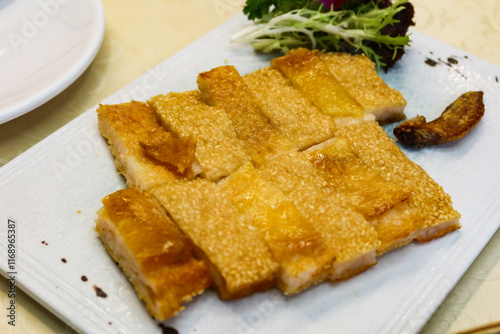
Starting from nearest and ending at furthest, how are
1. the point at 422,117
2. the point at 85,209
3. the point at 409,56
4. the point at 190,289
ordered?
the point at 190,289 < the point at 85,209 < the point at 422,117 < the point at 409,56

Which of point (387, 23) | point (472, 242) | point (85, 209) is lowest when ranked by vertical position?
point (85, 209)

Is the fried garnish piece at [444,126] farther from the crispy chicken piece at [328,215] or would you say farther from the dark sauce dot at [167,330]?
the dark sauce dot at [167,330]

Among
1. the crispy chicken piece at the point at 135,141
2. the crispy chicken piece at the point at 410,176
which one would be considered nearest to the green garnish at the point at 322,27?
the crispy chicken piece at the point at 410,176

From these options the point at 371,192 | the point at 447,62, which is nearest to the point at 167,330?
the point at 371,192

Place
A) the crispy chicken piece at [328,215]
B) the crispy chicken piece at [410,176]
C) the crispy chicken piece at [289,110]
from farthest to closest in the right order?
1. the crispy chicken piece at [289,110]
2. the crispy chicken piece at [410,176]
3. the crispy chicken piece at [328,215]

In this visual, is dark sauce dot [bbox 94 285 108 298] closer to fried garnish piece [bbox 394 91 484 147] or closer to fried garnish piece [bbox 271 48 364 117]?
fried garnish piece [bbox 271 48 364 117]

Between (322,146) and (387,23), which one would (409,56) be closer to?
(387,23)

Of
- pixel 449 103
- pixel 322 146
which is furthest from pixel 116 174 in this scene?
pixel 449 103
